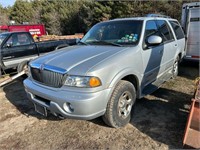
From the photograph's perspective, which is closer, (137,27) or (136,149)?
(136,149)

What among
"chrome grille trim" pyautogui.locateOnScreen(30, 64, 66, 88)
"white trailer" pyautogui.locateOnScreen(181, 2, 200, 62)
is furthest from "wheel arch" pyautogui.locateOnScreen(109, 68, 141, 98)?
"white trailer" pyautogui.locateOnScreen(181, 2, 200, 62)

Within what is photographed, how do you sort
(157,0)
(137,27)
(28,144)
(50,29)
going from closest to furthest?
1. (28,144)
2. (137,27)
3. (157,0)
4. (50,29)

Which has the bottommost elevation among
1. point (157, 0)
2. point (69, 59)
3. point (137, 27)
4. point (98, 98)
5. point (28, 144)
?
point (28, 144)

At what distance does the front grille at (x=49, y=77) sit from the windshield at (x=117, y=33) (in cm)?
130

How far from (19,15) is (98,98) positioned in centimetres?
5396

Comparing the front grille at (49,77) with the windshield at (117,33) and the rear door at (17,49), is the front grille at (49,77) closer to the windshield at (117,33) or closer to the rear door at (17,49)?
the windshield at (117,33)

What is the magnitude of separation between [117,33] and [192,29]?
4233mm

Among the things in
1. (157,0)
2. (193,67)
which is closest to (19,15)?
(157,0)

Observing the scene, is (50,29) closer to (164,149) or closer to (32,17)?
(32,17)

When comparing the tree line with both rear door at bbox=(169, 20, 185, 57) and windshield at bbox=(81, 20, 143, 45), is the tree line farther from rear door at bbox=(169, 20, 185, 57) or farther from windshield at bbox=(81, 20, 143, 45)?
windshield at bbox=(81, 20, 143, 45)

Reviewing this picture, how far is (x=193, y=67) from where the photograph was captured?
7.58m

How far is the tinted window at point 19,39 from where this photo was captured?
6.95 meters

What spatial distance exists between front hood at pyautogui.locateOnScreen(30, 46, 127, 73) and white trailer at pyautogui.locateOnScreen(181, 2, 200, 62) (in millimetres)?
4651

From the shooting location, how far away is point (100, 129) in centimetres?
344
